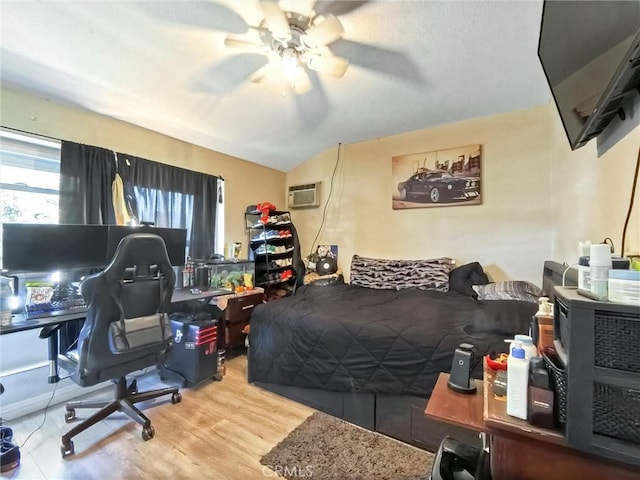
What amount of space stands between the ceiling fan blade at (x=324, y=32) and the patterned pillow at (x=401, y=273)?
7.86 feet

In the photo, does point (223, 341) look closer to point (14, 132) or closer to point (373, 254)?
point (373, 254)

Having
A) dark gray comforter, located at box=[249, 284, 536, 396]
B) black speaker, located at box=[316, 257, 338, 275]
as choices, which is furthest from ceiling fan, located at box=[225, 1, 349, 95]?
black speaker, located at box=[316, 257, 338, 275]

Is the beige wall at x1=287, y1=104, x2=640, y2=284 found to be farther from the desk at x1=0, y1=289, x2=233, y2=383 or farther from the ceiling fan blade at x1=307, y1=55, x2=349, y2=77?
the desk at x1=0, y1=289, x2=233, y2=383

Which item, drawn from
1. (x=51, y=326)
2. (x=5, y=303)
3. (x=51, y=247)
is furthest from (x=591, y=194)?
(x=51, y=247)

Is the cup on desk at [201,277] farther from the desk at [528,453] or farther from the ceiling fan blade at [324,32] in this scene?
the desk at [528,453]

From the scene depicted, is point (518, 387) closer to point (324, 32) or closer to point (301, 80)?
point (324, 32)

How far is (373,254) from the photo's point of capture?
377 centimetres

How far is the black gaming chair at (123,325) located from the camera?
1659 mm

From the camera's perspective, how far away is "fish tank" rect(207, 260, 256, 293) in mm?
3152

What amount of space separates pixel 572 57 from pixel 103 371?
2.78 m

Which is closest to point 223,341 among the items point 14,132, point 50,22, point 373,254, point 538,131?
point 373,254

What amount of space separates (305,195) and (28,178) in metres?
2.86

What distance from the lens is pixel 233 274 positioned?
335 cm

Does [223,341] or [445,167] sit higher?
[445,167]
